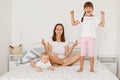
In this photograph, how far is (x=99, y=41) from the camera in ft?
13.8

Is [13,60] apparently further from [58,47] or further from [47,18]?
[47,18]

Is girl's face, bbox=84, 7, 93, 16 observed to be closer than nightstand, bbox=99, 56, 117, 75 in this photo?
Yes

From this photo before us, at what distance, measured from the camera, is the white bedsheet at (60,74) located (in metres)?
2.76

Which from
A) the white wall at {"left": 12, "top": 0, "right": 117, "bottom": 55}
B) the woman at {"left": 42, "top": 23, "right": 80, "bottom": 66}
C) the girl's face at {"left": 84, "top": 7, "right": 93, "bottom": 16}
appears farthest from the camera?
the white wall at {"left": 12, "top": 0, "right": 117, "bottom": 55}

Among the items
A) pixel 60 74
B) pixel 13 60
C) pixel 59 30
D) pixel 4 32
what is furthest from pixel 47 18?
pixel 60 74

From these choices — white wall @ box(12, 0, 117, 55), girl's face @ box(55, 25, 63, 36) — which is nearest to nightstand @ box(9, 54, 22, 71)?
white wall @ box(12, 0, 117, 55)

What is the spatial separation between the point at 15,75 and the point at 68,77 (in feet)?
1.92

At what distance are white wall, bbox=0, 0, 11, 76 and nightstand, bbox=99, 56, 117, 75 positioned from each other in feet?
4.78

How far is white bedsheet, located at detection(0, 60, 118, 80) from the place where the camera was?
2756 mm

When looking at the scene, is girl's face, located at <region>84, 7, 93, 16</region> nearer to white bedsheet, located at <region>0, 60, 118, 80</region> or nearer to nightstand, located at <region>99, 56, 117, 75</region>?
white bedsheet, located at <region>0, 60, 118, 80</region>

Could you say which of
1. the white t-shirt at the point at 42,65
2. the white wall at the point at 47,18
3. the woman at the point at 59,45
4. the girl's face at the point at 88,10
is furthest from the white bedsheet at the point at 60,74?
the white wall at the point at 47,18

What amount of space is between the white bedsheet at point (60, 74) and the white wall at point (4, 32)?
1.95ft

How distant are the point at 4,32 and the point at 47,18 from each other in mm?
725

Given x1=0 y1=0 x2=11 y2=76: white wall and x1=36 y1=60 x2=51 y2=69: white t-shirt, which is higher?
x1=0 y1=0 x2=11 y2=76: white wall
